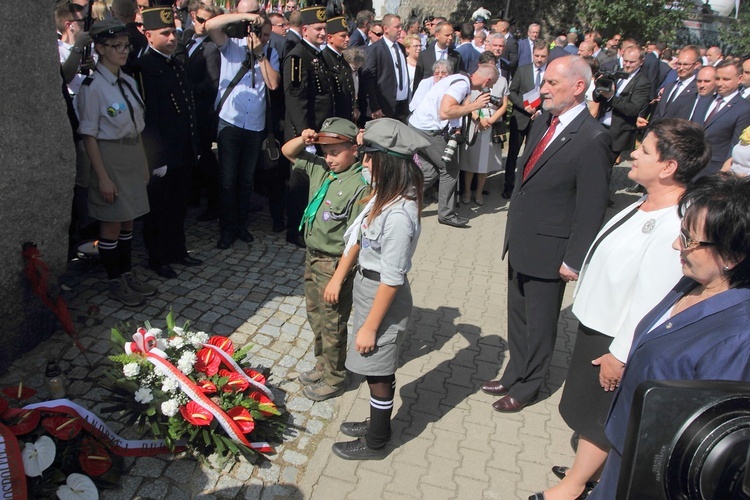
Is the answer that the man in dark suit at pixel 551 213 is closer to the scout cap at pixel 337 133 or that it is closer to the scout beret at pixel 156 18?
the scout cap at pixel 337 133

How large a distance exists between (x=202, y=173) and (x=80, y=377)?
3365mm

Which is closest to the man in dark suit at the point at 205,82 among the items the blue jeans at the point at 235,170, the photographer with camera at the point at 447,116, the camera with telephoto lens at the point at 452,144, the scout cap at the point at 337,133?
the blue jeans at the point at 235,170

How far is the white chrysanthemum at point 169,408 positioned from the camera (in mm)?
3080

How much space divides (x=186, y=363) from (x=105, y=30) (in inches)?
97.6

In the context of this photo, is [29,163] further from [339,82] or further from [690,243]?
[690,243]

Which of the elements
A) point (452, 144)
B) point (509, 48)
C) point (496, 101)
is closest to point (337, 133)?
point (452, 144)

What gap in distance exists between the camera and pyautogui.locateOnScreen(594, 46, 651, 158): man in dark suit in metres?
7.71

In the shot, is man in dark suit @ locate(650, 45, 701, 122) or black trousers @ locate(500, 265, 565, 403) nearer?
black trousers @ locate(500, 265, 565, 403)

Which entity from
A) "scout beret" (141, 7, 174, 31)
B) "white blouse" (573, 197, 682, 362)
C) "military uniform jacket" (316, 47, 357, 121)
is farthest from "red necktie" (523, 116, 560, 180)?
"scout beret" (141, 7, 174, 31)

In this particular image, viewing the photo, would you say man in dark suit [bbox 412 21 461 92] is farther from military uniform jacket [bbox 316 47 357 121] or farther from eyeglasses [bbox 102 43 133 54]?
eyeglasses [bbox 102 43 133 54]

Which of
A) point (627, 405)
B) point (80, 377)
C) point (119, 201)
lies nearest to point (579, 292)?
point (627, 405)

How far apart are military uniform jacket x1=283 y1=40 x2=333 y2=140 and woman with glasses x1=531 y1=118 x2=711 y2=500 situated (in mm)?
3339

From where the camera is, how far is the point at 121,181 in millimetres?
4496

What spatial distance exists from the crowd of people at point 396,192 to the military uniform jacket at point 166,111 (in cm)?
2
